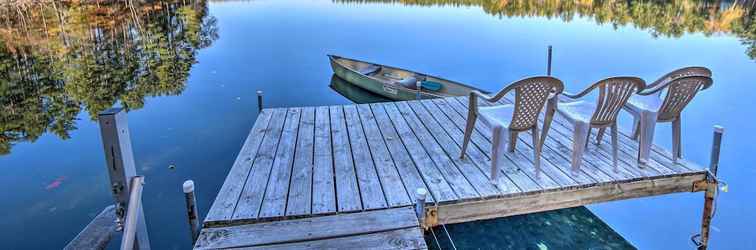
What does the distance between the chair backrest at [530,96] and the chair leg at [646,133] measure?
687 mm

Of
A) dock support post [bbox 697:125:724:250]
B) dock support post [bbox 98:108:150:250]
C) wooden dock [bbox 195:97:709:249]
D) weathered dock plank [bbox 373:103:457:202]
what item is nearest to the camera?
dock support post [bbox 98:108:150:250]

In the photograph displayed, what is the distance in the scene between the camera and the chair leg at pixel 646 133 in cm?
314

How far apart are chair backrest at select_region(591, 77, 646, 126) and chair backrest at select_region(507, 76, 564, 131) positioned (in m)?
0.26

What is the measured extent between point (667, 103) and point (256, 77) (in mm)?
9138

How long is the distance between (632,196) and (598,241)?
828mm

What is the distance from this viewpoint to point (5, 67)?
10703mm

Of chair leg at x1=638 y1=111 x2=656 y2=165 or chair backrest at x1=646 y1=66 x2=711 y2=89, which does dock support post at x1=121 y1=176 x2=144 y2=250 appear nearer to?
chair leg at x1=638 y1=111 x2=656 y2=165

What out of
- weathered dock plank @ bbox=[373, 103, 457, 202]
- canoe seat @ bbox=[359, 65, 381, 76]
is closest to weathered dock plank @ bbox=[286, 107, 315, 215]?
weathered dock plank @ bbox=[373, 103, 457, 202]

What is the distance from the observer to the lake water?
14.3 ft

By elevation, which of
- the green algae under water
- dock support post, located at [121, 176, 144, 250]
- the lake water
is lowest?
Result: the green algae under water

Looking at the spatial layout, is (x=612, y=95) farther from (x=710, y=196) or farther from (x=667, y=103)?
(x=710, y=196)

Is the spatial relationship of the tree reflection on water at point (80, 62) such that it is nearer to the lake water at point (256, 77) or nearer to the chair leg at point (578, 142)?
the lake water at point (256, 77)

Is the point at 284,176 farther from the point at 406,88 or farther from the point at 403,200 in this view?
the point at 406,88

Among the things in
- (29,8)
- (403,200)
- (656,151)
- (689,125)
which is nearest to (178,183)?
(403,200)
